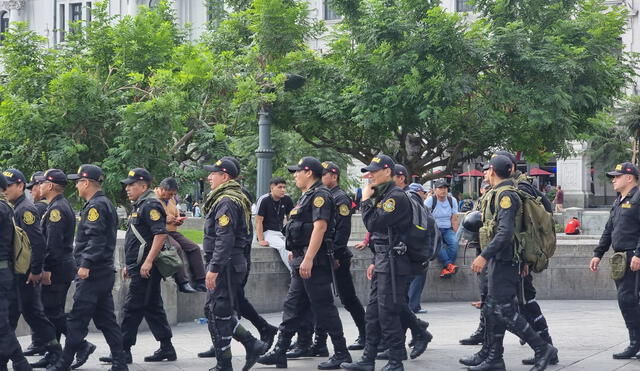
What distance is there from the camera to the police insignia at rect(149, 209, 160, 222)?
904 centimetres

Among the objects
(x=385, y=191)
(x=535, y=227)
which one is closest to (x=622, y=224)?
(x=535, y=227)

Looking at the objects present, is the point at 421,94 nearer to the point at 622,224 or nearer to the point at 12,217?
the point at 622,224

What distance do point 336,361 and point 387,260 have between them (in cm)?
115

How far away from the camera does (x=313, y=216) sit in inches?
347

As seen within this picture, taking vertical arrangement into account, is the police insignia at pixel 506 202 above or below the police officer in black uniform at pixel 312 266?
above

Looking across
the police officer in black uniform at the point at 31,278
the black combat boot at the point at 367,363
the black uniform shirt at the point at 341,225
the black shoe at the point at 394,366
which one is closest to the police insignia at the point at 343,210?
the black uniform shirt at the point at 341,225

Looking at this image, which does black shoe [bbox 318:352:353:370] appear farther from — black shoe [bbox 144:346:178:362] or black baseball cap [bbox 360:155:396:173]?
black baseball cap [bbox 360:155:396:173]

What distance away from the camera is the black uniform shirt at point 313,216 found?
8789 millimetres

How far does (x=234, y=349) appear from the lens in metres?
10.1

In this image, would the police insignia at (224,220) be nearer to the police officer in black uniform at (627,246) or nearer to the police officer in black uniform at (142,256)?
the police officer in black uniform at (142,256)

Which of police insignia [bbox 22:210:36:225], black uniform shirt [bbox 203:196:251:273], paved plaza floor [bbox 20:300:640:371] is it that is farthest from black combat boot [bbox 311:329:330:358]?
police insignia [bbox 22:210:36:225]

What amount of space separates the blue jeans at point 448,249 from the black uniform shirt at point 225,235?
549 cm

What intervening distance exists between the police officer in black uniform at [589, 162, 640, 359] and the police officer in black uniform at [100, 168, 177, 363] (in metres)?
4.25

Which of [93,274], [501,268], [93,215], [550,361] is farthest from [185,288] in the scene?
[550,361]
